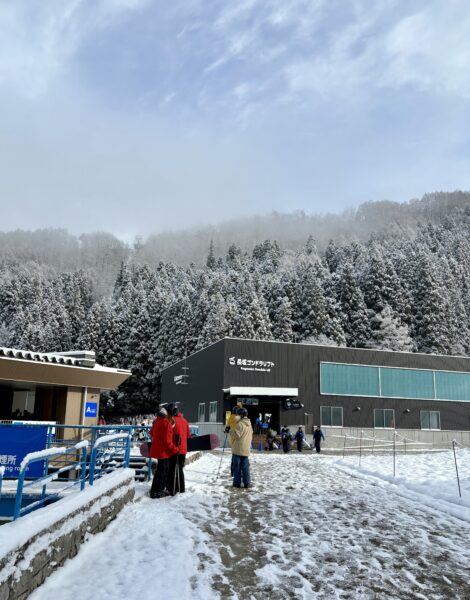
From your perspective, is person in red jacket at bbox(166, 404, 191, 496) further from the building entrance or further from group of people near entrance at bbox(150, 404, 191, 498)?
the building entrance

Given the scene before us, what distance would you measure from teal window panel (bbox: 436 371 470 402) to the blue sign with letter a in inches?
1032

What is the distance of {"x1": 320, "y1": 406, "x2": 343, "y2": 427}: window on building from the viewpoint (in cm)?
3481

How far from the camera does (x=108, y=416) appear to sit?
2522 inches

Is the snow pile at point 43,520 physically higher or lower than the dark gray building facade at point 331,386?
lower

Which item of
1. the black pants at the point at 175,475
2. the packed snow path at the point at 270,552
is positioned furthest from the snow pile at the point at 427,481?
the black pants at the point at 175,475

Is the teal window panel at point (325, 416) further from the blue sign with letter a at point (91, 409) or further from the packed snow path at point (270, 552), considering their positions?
the packed snow path at point (270, 552)

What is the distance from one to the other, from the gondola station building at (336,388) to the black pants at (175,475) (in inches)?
894

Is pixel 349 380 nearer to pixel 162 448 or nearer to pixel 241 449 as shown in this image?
pixel 241 449

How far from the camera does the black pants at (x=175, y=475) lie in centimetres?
955

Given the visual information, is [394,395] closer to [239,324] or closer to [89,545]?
[239,324]

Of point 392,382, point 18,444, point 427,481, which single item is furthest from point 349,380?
A: point 18,444

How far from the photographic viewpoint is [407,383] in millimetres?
37531

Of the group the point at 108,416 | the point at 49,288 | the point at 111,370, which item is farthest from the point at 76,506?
the point at 49,288

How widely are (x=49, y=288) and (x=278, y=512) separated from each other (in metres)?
100.0
